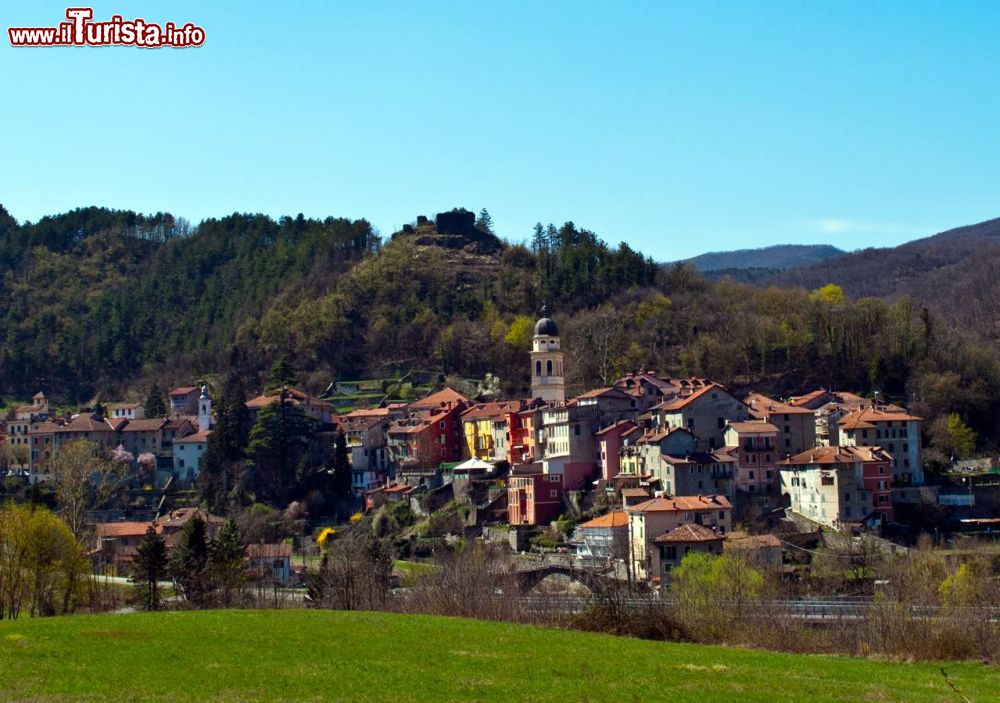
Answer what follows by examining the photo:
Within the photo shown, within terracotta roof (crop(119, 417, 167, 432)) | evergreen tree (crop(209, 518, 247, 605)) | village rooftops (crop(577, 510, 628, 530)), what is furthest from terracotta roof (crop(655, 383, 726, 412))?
terracotta roof (crop(119, 417, 167, 432))

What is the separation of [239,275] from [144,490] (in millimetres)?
61409

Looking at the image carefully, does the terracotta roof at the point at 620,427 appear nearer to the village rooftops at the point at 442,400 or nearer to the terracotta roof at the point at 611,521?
the terracotta roof at the point at 611,521

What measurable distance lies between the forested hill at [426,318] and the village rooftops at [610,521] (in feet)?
100

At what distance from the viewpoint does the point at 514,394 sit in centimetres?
10719

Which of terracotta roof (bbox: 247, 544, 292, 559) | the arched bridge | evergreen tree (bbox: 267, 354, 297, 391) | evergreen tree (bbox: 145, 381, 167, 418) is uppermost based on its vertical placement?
evergreen tree (bbox: 267, 354, 297, 391)

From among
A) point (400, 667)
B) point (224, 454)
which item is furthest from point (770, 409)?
point (400, 667)

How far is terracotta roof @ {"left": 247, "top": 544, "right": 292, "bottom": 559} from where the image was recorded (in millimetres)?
65062

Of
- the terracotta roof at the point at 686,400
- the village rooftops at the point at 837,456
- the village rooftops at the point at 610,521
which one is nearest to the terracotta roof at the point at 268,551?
the village rooftops at the point at 610,521

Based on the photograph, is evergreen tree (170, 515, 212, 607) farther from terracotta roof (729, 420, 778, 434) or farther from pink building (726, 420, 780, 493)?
A: terracotta roof (729, 420, 778, 434)

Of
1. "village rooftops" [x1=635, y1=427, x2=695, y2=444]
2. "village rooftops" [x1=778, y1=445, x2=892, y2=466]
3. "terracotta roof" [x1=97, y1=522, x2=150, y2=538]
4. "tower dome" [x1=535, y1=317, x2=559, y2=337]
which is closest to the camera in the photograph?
"village rooftops" [x1=778, y1=445, x2=892, y2=466]

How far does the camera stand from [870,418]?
7800 centimetres

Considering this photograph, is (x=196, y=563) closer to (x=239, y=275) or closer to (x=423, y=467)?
(x=423, y=467)

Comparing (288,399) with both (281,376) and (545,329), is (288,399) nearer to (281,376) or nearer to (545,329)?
(281,376)

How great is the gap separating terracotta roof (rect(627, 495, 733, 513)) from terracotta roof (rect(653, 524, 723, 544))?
1.40m
